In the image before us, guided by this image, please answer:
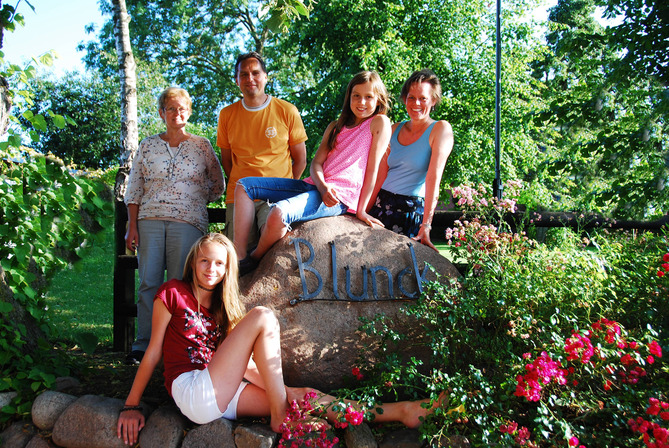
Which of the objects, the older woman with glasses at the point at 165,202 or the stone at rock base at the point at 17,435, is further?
the older woman with glasses at the point at 165,202

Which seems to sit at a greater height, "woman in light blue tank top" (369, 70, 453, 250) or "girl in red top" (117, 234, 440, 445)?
"woman in light blue tank top" (369, 70, 453, 250)

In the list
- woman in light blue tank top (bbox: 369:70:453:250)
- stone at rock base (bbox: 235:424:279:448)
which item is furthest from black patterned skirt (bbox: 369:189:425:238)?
stone at rock base (bbox: 235:424:279:448)

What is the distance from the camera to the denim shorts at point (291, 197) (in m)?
3.33

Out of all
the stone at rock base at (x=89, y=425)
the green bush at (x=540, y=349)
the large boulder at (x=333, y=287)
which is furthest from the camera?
the large boulder at (x=333, y=287)

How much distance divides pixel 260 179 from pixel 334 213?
1.84 ft

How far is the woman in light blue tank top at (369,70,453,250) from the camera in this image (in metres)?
3.55

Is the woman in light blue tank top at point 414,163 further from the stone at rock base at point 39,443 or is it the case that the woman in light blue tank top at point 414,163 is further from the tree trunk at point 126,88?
the tree trunk at point 126,88

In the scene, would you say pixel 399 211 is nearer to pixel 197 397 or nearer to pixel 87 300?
pixel 197 397

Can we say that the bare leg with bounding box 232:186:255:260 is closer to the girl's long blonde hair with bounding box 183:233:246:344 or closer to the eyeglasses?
the girl's long blonde hair with bounding box 183:233:246:344

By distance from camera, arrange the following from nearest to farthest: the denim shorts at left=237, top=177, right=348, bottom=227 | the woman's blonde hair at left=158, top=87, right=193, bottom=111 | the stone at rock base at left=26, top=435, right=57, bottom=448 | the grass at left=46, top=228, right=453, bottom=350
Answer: the stone at rock base at left=26, top=435, right=57, bottom=448 < the denim shorts at left=237, top=177, right=348, bottom=227 < the woman's blonde hair at left=158, top=87, right=193, bottom=111 < the grass at left=46, top=228, right=453, bottom=350

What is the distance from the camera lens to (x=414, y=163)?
11.9ft

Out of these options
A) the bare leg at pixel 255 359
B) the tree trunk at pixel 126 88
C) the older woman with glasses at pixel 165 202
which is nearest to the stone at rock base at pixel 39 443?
the older woman with glasses at pixel 165 202

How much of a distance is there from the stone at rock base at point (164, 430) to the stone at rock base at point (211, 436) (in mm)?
65

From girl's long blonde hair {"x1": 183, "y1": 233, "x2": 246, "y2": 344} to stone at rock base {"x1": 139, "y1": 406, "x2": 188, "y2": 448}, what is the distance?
46cm
